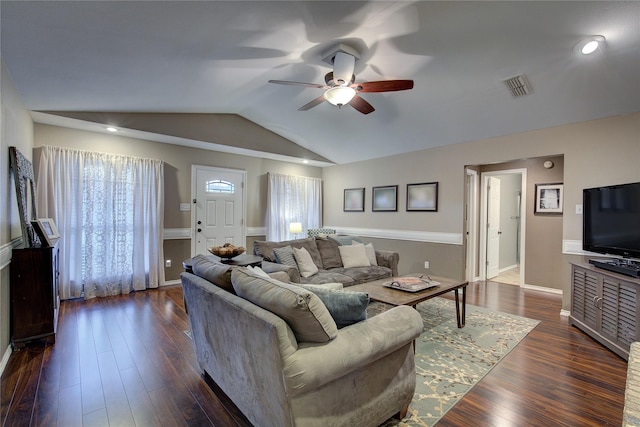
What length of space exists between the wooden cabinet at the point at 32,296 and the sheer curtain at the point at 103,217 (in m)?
1.56

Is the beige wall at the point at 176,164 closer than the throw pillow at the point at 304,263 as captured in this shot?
No

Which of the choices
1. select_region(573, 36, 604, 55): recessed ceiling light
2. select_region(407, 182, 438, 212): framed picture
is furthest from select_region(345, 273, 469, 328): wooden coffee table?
select_region(573, 36, 604, 55): recessed ceiling light

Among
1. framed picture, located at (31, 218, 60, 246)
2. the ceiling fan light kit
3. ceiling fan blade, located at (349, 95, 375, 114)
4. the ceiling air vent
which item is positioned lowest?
framed picture, located at (31, 218, 60, 246)

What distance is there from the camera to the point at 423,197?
17.5 ft

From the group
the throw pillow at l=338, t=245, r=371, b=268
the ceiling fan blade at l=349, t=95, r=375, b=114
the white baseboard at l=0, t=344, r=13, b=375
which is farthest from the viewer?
the throw pillow at l=338, t=245, r=371, b=268

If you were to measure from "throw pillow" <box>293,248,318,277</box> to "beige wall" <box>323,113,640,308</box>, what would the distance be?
2373 millimetres

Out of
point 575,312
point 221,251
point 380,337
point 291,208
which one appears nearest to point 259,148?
point 291,208

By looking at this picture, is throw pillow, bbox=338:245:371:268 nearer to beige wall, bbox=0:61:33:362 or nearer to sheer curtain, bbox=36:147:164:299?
sheer curtain, bbox=36:147:164:299

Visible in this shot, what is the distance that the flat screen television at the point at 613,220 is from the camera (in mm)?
2898

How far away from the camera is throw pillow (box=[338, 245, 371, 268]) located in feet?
14.2

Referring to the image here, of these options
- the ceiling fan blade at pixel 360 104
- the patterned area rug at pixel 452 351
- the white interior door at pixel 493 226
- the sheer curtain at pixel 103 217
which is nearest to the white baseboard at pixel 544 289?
the white interior door at pixel 493 226

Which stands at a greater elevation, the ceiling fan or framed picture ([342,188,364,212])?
the ceiling fan

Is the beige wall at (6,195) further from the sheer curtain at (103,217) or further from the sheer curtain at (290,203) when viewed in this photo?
the sheer curtain at (290,203)

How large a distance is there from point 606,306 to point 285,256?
11.1ft
